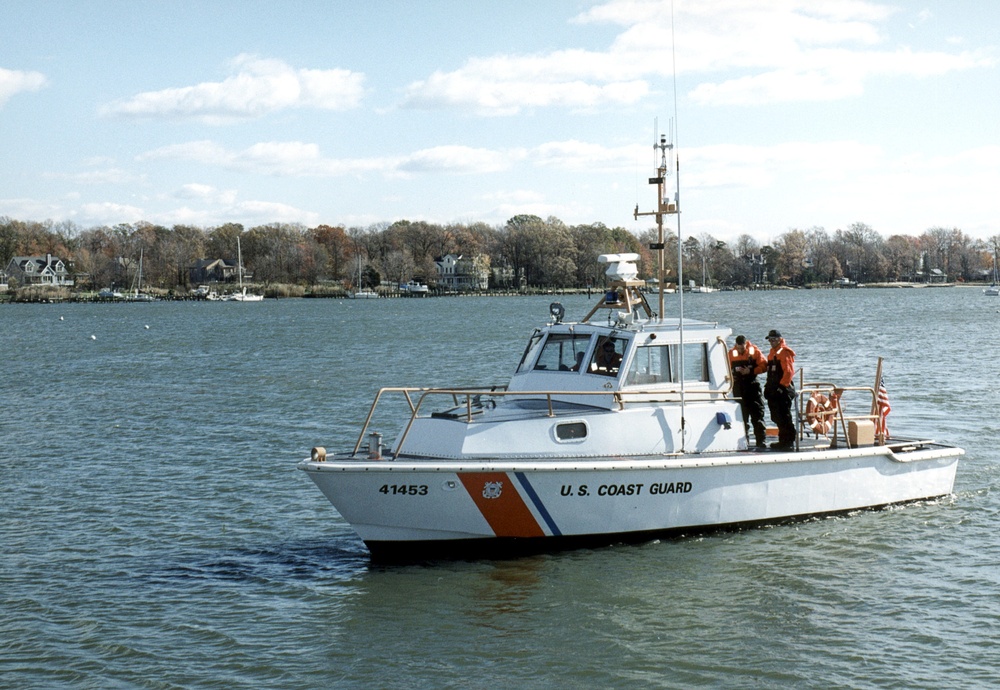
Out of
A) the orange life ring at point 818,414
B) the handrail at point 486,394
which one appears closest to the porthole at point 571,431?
the handrail at point 486,394

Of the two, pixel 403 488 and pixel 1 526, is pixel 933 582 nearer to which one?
pixel 403 488

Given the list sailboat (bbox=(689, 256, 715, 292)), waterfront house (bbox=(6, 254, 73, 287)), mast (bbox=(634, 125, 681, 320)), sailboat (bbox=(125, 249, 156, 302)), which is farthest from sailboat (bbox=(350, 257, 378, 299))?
mast (bbox=(634, 125, 681, 320))

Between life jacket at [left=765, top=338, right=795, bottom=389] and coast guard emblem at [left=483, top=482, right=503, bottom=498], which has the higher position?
life jacket at [left=765, top=338, right=795, bottom=389]

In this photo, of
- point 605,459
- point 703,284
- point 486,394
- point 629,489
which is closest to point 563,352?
point 486,394

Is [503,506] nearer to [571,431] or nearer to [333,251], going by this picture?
[571,431]

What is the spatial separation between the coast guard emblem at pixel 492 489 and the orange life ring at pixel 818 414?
5.52 m

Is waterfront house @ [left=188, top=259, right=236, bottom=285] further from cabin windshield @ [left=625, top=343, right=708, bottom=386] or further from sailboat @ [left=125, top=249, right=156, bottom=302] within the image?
cabin windshield @ [left=625, top=343, right=708, bottom=386]

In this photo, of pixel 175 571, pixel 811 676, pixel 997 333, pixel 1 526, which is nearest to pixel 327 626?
pixel 175 571

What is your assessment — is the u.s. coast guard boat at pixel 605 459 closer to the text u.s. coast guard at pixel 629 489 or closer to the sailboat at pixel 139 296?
the text u.s. coast guard at pixel 629 489

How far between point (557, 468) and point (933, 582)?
16.9 ft

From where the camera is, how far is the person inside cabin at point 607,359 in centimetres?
1542

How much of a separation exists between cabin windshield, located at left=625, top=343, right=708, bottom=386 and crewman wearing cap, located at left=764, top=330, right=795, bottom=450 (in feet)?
3.41

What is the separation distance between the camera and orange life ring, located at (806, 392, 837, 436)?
16703mm

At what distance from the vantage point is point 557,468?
13867mm
